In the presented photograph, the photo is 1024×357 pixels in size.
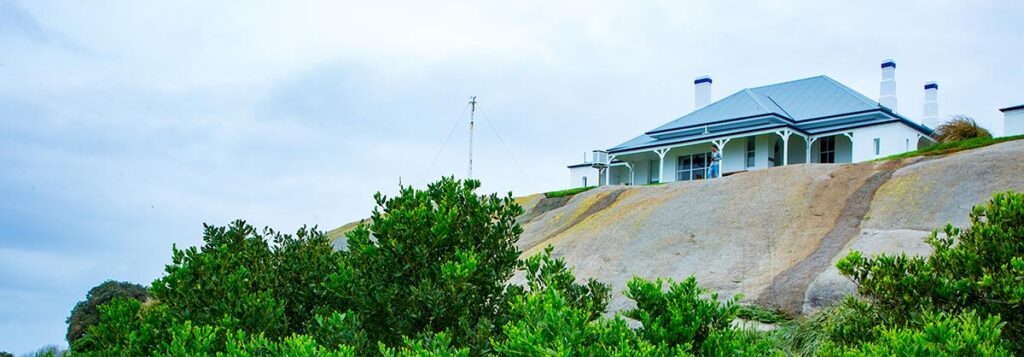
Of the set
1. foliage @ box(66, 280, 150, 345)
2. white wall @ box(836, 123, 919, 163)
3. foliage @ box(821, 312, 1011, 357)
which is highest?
white wall @ box(836, 123, 919, 163)

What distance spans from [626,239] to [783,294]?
504cm

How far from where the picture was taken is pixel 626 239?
63.0ft

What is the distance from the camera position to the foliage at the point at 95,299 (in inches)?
961

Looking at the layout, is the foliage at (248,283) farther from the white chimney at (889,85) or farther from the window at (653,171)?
the window at (653,171)

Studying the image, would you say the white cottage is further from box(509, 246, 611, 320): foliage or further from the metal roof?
box(509, 246, 611, 320): foliage

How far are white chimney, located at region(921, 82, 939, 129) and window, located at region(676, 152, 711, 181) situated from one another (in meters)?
9.75

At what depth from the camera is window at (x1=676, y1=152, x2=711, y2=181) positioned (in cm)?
4144

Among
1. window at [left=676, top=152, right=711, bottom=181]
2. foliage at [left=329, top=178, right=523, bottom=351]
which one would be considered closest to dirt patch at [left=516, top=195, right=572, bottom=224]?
window at [left=676, top=152, right=711, bottom=181]

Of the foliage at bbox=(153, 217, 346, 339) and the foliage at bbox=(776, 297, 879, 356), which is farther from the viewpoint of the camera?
Result: the foliage at bbox=(776, 297, 879, 356)

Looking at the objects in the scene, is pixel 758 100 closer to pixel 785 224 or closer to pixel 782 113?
pixel 782 113

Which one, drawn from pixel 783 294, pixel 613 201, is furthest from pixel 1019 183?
pixel 613 201

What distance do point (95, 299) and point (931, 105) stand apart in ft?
114

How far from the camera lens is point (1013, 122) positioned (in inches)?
1228

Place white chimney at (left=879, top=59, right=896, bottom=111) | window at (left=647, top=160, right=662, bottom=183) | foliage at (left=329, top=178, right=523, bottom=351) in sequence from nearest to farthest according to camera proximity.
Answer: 1. foliage at (left=329, top=178, right=523, bottom=351)
2. white chimney at (left=879, top=59, right=896, bottom=111)
3. window at (left=647, top=160, right=662, bottom=183)
